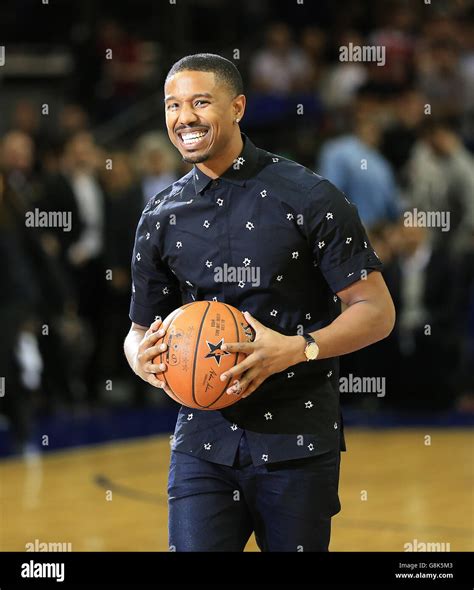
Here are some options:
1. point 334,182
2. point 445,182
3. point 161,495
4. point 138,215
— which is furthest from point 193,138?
point 445,182

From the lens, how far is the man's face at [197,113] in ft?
11.6

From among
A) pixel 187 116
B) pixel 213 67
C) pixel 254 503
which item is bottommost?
pixel 254 503

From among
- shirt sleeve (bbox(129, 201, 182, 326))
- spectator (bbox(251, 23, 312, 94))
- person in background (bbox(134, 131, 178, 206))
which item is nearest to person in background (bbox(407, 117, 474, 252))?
spectator (bbox(251, 23, 312, 94))

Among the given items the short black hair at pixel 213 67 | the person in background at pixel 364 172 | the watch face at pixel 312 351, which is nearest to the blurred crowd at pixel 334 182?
the person in background at pixel 364 172

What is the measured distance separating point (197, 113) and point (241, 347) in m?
0.70

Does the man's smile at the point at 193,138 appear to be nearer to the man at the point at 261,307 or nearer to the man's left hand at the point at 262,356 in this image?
the man at the point at 261,307

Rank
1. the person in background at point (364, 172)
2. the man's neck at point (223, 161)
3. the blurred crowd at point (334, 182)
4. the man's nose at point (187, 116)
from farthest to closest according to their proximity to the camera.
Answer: the person in background at point (364, 172) → the blurred crowd at point (334, 182) → the man's neck at point (223, 161) → the man's nose at point (187, 116)

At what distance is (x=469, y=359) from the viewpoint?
10586mm

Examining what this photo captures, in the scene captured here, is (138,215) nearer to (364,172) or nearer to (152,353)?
(364,172)

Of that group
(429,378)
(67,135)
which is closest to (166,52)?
(67,135)

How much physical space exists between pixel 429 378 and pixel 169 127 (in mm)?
7465

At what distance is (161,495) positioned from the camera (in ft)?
25.6

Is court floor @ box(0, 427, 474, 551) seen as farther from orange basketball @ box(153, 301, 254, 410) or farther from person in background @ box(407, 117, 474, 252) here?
orange basketball @ box(153, 301, 254, 410)

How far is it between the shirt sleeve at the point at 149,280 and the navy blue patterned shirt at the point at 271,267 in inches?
1.3
